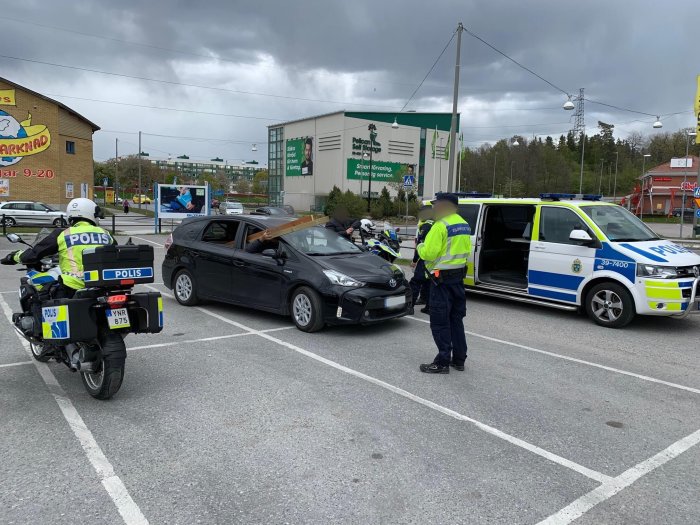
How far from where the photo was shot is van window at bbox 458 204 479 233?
381 inches

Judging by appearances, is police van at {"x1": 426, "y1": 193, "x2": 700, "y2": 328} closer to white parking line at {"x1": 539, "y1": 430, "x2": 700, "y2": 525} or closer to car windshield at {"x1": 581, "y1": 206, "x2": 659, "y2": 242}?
car windshield at {"x1": 581, "y1": 206, "x2": 659, "y2": 242}

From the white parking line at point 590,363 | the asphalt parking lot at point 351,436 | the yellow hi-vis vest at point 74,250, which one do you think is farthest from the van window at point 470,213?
the yellow hi-vis vest at point 74,250

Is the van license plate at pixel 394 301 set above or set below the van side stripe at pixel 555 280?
below

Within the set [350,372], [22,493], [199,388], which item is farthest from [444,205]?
[22,493]

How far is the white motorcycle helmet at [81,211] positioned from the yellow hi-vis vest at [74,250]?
117mm

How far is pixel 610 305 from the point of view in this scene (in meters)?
7.80

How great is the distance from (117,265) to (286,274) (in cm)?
301

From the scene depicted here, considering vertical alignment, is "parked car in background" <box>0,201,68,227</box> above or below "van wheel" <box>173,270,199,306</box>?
above

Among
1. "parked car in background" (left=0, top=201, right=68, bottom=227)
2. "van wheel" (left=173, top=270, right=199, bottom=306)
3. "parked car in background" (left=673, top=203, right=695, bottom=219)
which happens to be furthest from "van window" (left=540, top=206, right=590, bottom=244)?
"parked car in background" (left=673, top=203, right=695, bottom=219)

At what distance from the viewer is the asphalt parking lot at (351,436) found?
307 cm

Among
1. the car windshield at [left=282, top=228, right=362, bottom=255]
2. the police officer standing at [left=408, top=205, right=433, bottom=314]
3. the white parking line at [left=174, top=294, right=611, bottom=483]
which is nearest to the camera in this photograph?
the white parking line at [left=174, top=294, right=611, bottom=483]

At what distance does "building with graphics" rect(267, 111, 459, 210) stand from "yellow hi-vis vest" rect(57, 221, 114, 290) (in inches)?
2104

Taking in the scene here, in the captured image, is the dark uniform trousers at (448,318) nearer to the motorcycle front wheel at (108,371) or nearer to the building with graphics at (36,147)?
the motorcycle front wheel at (108,371)

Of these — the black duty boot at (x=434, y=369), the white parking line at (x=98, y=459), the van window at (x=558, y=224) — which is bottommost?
the white parking line at (x=98, y=459)
